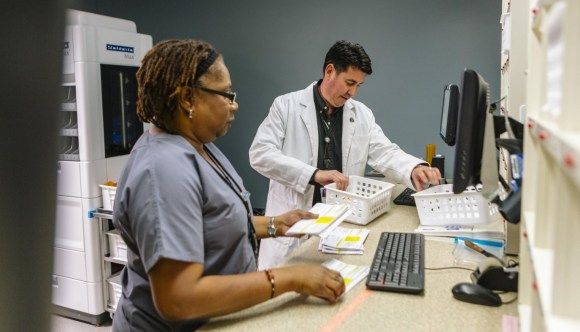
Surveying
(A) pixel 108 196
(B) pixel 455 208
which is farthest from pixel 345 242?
(A) pixel 108 196

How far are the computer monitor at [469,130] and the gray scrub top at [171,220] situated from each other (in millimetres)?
568

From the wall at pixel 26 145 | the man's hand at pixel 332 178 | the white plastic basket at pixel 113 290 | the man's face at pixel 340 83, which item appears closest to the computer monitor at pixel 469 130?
the man's hand at pixel 332 178

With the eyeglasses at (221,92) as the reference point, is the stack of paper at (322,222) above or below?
below

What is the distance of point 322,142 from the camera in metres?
2.46

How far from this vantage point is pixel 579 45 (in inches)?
19.9

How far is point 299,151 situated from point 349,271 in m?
1.14

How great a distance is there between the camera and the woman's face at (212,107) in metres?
1.21

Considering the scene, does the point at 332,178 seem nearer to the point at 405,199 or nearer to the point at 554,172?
the point at 405,199

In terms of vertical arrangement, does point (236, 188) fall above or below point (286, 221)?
above

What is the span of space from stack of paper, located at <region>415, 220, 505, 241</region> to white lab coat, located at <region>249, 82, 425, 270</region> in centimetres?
49

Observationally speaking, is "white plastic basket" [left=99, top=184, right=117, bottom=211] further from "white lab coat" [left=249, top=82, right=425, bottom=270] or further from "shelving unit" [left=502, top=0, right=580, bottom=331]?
"shelving unit" [left=502, top=0, right=580, bottom=331]

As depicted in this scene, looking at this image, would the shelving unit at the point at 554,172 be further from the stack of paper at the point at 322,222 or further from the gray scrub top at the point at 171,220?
the gray scrub top at the point at 171,220

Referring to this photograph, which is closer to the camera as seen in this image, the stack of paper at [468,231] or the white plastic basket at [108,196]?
the stack of paper at [468,231]

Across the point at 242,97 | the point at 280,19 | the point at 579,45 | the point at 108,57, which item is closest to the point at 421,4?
the point at 280,19
